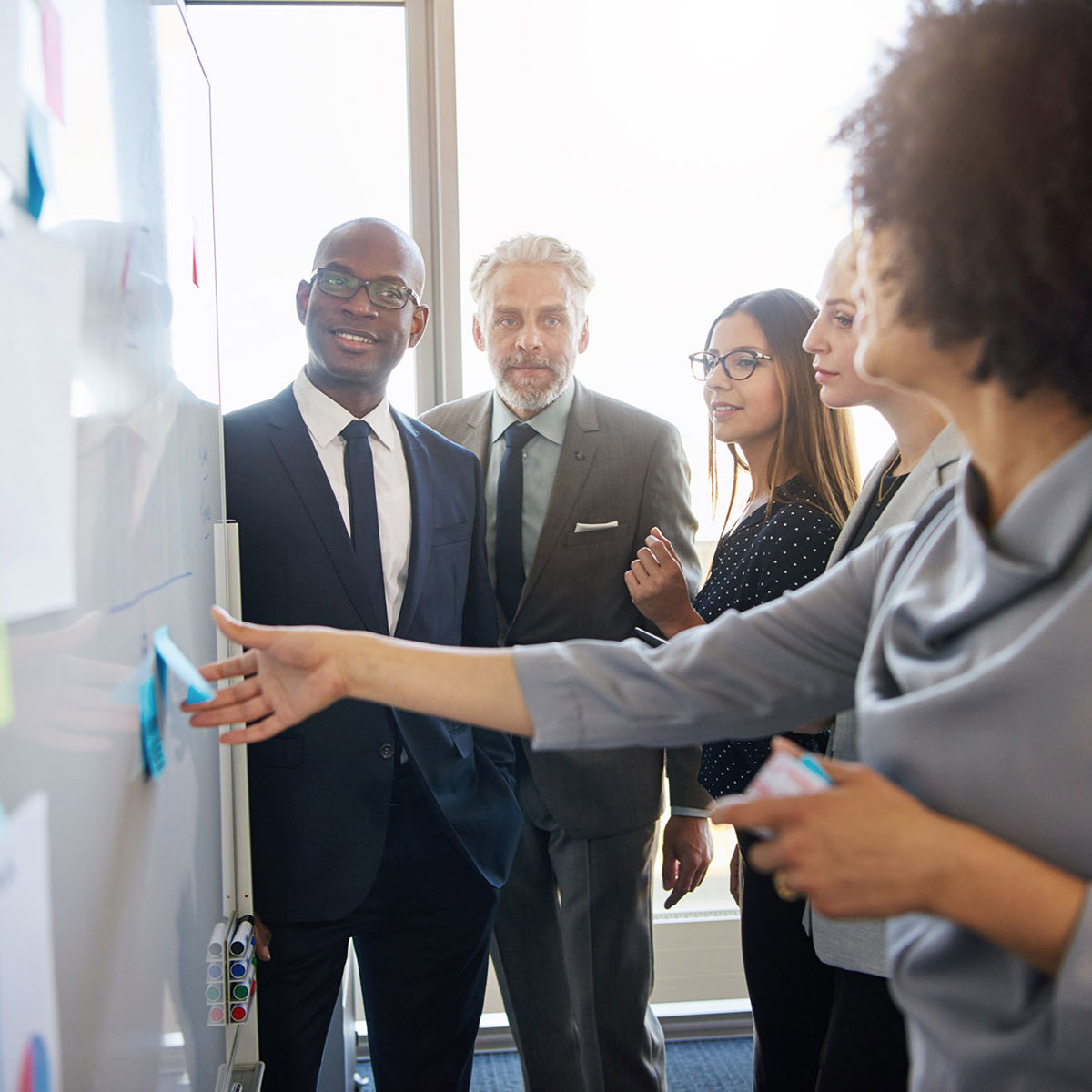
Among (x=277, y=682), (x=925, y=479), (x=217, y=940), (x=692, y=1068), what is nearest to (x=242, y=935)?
(x=217, y=940)

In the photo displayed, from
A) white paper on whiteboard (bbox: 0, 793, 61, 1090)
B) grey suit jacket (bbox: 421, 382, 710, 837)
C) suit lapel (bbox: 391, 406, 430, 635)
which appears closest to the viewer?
white paper on whiteboard (bbox: 0, 793, 61, 1090)

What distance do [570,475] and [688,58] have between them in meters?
1.31

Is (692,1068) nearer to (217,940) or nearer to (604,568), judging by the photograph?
(604,568)

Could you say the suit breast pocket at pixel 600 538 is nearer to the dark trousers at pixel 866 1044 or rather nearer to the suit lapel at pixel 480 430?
the suit lapel at pixel 480 430

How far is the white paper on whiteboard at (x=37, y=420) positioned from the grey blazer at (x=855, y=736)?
930mm

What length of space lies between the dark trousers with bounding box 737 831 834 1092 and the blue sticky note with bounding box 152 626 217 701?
99 centimetres

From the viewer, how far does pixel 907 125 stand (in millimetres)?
737

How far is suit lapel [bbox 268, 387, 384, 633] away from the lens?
1537 millimetres

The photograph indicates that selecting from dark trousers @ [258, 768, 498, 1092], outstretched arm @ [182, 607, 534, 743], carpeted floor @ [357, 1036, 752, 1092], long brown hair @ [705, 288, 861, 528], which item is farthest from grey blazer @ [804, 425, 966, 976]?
carpeted floor @ [357, 1036, 752, 1092]

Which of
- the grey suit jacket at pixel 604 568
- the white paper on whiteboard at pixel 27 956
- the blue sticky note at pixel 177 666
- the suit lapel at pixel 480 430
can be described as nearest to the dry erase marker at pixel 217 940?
the blue sticky note at pixel 177 666

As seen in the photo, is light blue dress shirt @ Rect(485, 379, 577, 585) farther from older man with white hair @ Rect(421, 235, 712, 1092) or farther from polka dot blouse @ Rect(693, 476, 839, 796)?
polka dot blouse @ Rect(693, 476, 839, 796)

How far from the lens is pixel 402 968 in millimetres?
1640

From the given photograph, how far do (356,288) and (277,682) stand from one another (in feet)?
2.84

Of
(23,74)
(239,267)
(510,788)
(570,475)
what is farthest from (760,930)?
(239,267)
